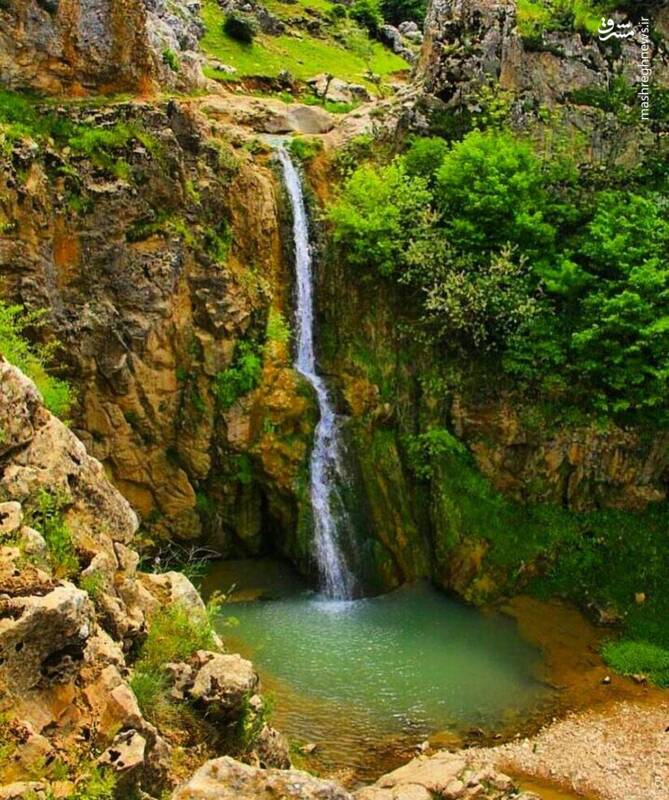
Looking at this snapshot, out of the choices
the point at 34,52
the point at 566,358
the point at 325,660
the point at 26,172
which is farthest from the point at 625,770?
the point at 34,52

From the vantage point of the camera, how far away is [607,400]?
66.4 feet

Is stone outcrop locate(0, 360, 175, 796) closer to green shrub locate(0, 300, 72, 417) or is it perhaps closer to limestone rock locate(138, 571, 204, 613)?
limestone rock locate(138, 571, 204, 613)

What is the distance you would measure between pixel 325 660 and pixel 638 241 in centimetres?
1365

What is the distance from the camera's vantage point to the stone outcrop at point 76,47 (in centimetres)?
2017

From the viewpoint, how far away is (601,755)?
567 inches

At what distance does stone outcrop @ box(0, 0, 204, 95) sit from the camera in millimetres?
20172

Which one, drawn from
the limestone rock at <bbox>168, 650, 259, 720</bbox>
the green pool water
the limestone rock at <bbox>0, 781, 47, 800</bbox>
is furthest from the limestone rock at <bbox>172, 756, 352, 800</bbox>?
the green pool water

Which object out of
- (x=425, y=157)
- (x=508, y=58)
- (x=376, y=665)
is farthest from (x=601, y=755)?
(x=508, y=58)

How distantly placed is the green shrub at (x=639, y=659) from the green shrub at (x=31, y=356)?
1405 centimetres

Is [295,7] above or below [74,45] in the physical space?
above

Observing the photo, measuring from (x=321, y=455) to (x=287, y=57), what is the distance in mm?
29428

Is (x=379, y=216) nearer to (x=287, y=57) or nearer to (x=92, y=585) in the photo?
(x=92, y=585)

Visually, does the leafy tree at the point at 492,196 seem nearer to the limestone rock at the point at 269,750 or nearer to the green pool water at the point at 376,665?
the green pool water at the point at 376,665

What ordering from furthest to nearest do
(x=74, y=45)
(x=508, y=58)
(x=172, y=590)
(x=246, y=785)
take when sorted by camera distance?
1. (x=508, y=58)
2. (x=74, y=45)
3. (x=172, y=590)
4. (x=246, y=785)
